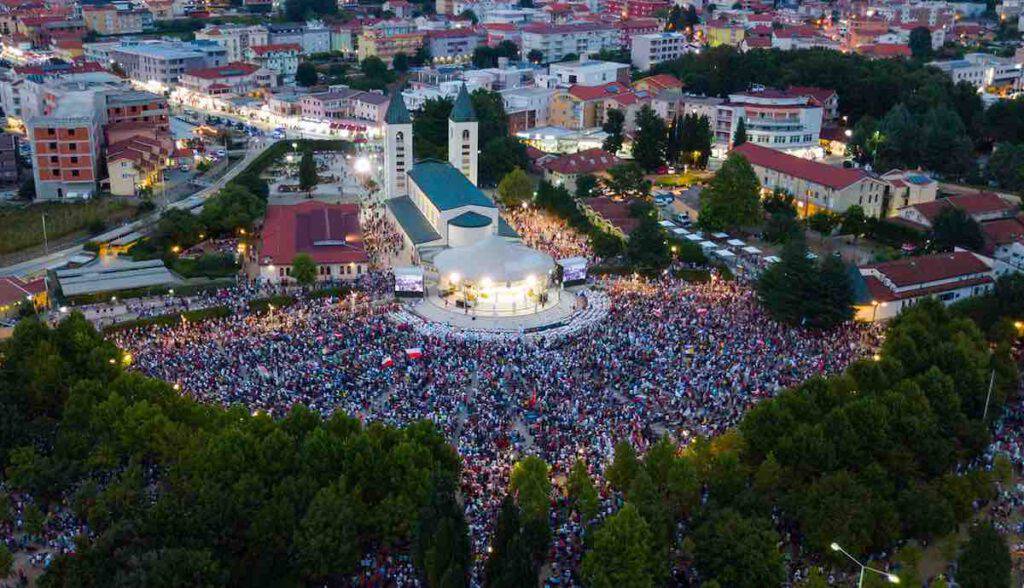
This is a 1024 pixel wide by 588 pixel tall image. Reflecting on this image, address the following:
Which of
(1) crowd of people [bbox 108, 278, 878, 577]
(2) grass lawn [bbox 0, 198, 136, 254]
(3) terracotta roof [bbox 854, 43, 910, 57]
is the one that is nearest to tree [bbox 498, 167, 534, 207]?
(1) crowd of people [bbox 108, 278, 878, 577]

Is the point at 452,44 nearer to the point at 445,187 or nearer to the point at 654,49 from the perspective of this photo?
the point at 654,49

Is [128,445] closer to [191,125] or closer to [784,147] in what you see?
[784,147]

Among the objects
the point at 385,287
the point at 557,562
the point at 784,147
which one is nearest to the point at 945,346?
the point at 557,562

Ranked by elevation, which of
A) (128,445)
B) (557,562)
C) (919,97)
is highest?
(919,97)

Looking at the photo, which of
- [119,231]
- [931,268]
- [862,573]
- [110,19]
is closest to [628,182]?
[931,268]

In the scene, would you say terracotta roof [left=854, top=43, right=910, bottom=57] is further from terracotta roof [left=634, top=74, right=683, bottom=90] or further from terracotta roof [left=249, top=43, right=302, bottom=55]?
terracotta roof [left=249, top=43, right=302, bottom=55]
